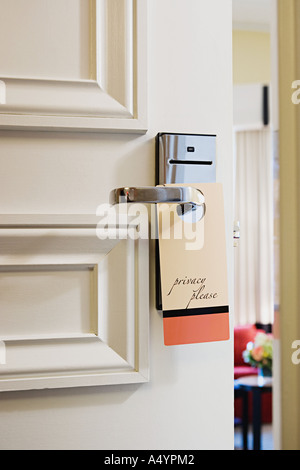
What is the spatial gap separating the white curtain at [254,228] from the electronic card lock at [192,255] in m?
3.46

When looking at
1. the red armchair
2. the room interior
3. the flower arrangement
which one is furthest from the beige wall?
the room interior

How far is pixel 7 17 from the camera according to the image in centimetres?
54

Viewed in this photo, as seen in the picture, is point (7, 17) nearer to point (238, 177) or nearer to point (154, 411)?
point (154, 411)

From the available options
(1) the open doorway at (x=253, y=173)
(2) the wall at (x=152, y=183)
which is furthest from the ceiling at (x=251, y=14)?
(2) the wall at (x=152, y=183)

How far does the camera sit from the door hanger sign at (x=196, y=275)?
0.54 metres

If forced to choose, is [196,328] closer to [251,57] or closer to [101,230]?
[101,230]

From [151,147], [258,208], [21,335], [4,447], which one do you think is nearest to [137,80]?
[151,147]

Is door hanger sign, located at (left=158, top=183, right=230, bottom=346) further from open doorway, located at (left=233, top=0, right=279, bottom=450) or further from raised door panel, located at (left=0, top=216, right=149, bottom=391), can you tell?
open doorway, located at (left=233, top=0, right=279, bottom=450)

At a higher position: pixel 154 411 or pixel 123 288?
pixel 123 288

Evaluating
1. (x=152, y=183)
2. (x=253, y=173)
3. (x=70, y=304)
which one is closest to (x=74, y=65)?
(x=152, y=183)

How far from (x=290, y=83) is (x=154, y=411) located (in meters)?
0.41

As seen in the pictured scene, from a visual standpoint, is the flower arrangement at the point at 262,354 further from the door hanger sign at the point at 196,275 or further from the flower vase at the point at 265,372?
the door hanger sign at the point at 196,275

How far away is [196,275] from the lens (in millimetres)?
549

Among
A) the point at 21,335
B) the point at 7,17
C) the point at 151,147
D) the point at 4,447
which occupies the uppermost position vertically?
the point at 7,17
